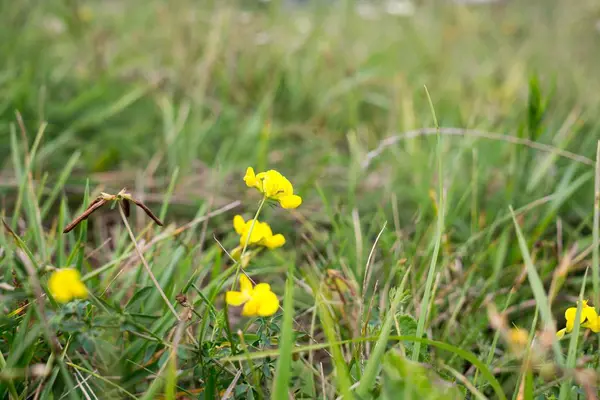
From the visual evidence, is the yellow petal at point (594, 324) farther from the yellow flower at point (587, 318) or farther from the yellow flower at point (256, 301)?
the yellow flower at point (256, 301)

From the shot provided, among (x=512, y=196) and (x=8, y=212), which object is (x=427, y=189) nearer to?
(x=512, y=196)

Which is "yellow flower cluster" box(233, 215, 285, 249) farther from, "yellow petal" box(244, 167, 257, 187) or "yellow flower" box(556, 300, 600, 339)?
"yellow flower" box(556, 300, 600, 339)

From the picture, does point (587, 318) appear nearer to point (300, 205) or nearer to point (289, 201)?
point (289, 201)

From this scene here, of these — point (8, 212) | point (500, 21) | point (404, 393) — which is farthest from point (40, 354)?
point (500, 21)

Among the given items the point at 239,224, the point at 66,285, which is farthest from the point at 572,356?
the point at 66,285

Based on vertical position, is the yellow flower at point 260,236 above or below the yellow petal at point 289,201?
below

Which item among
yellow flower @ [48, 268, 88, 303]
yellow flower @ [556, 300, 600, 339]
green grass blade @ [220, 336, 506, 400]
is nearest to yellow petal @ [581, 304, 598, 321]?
yellow flower @ [556, 300, 600, 339]

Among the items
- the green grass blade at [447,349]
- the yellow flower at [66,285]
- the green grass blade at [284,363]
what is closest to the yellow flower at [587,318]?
the green grass blade at [447,349]

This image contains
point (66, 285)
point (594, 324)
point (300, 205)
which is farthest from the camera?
point (300, 205)
